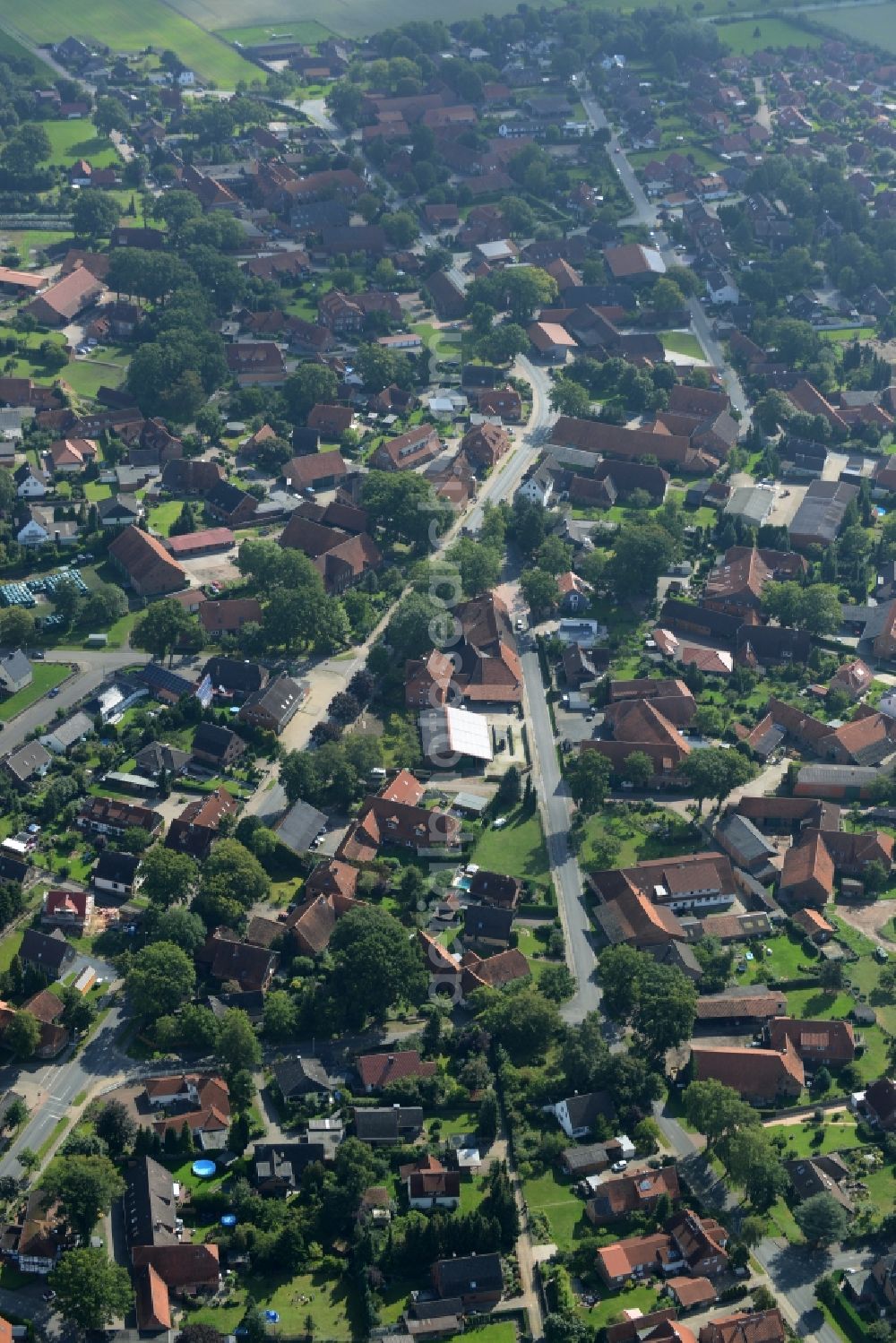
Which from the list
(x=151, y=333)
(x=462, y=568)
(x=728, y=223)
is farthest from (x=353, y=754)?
(x=728, y=223)

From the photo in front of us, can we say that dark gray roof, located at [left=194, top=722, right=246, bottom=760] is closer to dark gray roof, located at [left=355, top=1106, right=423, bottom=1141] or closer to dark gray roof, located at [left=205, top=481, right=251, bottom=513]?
dark gray roof, located at [left=355, top=1106, right=423, bottom=1141]

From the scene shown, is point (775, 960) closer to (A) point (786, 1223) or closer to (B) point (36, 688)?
(A) point (786, 1223)

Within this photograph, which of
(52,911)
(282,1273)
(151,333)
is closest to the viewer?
(282,1273)

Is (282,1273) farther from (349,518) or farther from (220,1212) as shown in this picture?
(349,518)

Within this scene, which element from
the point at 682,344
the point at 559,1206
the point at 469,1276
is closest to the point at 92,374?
the point at 682,344

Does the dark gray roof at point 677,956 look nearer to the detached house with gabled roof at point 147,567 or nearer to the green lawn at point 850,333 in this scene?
the detached house with gabled roof at point 147,567

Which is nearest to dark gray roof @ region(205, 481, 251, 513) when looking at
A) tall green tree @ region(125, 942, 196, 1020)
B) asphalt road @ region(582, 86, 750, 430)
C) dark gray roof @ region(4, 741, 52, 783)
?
dark gray roof @ region(4, 741, 52, 783)
